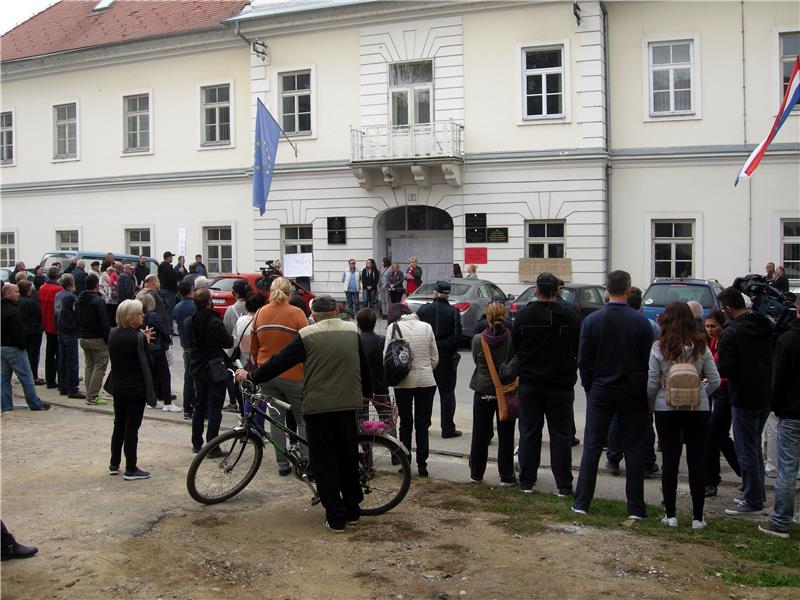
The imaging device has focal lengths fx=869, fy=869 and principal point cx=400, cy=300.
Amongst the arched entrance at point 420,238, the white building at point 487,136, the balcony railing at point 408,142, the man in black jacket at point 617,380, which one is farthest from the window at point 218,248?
the man in black jacket at point 617,380

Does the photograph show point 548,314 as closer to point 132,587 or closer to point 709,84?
point 132,587

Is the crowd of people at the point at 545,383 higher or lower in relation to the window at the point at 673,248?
lower

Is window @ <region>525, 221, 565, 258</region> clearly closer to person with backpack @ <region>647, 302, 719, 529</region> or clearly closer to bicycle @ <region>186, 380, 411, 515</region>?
bicycle @ <region>186, 380, 411, 515</region>

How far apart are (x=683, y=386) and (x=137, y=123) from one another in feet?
91.0

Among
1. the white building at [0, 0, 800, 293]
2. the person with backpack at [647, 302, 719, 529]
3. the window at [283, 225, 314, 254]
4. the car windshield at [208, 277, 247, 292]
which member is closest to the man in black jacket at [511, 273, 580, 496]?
the person with backpack at [647, 302, 719, 529]

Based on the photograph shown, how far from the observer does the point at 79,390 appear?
13.7 m

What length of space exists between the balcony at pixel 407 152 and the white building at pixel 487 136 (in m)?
0.06

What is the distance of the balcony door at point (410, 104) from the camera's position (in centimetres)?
2548

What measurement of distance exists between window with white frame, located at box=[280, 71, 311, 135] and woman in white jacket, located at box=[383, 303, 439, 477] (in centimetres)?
1961

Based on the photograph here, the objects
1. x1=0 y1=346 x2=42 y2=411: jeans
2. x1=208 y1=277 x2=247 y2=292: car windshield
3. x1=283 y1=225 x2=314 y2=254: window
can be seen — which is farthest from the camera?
x1=283 y1=225 x2=314 y2=254: window

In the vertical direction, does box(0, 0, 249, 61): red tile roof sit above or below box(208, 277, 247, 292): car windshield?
above

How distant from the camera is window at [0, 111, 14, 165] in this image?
1332 inches

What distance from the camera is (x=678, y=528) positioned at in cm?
683

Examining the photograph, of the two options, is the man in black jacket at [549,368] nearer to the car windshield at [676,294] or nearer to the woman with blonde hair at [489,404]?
the woman with blonde hair at [489,404]
